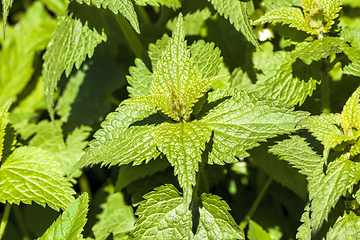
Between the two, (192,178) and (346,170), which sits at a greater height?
(192,178)

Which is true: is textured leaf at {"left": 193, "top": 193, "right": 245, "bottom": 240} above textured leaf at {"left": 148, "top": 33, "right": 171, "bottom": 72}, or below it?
below

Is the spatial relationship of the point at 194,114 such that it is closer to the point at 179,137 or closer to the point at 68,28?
the point at 179,137

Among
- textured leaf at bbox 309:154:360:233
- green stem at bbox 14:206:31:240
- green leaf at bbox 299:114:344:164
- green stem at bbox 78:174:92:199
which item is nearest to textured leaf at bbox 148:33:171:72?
green leaf at bbox 299:114:344:164

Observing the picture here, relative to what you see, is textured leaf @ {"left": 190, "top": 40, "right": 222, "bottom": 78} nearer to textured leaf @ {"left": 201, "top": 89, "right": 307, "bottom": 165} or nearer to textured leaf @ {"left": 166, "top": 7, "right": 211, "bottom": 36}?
textured leaf @ {"left": 201, "top": 89, "right": 307, "bottom": 165}

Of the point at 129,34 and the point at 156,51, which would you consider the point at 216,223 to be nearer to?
the point at 156,51

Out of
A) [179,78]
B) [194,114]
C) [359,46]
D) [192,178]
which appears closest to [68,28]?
[179,78]

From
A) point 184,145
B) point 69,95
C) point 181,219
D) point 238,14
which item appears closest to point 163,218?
point 181,219
